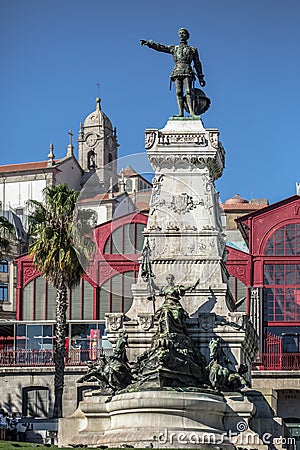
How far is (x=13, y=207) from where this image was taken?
403ft

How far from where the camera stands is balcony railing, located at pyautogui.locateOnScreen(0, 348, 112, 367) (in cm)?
7512

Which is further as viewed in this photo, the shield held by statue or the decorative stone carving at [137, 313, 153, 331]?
the shield held by statue

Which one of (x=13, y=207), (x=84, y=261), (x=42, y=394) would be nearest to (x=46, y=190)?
(x=84, y=261)

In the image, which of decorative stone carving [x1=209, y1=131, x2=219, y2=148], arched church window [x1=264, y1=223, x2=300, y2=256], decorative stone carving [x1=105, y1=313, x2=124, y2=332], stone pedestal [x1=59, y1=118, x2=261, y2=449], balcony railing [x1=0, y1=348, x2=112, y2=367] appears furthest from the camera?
arched church window [x1=264, y1=223, x2=300, y2=256]

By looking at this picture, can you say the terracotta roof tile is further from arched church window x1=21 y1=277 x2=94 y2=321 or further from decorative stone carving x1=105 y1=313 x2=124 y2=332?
decorative stone carving x1=105 y1=313 x2=124 y2=332

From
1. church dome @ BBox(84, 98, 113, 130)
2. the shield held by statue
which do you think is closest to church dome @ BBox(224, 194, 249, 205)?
church dome @ BBox(84, 98, 113, 130)

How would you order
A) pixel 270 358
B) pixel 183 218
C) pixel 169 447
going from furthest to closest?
pixel 270 358 → pixel 183 218 → pixel 169 447

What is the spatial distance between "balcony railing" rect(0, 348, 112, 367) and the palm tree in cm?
912

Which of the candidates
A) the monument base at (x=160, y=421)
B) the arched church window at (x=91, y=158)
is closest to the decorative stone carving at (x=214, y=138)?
the monument base at (x=160, y=421)

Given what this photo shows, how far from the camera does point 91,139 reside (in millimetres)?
152375

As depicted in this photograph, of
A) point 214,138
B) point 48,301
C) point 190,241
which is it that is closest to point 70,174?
point 48,301

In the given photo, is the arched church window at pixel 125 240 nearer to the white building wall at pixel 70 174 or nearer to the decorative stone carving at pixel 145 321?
the decorative stone carving at pixel 145 321

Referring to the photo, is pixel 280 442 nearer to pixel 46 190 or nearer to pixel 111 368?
pixel 111 368

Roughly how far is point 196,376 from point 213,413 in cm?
172
